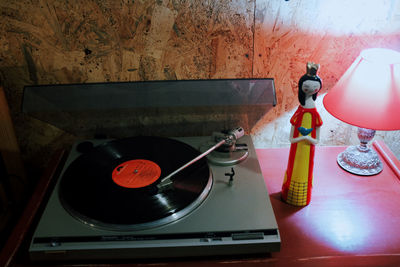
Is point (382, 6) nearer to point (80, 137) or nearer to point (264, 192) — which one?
point (264, 192)

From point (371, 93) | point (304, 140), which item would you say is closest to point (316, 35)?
point (371, 93)

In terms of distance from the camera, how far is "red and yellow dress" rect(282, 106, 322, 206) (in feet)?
3.37

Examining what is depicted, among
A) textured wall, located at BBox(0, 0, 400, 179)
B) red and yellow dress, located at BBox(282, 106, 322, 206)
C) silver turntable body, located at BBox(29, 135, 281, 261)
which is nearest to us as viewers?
silver turntable body, located at BBox(29, 135, 281, 261)

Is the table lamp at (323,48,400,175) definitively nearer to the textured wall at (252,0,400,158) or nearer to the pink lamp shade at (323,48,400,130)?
the pink lamp shade at (323,48,400,130)

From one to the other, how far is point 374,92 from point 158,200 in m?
0.69

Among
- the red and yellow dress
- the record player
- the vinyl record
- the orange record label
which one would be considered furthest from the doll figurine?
the orange record label

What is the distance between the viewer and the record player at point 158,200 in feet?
3.05

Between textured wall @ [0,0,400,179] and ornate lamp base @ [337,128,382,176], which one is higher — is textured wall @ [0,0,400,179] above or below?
above

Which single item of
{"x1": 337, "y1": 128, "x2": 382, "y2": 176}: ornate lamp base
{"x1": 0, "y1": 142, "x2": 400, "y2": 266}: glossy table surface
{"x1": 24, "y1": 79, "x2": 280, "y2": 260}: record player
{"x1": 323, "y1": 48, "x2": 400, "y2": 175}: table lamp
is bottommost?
{"x1": 0, "y1": 142, "x2": 400, "y2": 266}: glossy table surface

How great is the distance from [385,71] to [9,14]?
1182 millimetres

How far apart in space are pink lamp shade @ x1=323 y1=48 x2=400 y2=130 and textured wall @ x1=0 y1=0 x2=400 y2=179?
0.22 m

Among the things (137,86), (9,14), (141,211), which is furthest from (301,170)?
(9,14)

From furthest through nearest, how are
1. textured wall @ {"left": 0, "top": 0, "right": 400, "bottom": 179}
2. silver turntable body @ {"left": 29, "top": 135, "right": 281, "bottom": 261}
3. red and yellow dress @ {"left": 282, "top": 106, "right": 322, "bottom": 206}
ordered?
textured wall @ {"left": 0, "top": 0, "right": 400, "bottom": 179} → red and yellow dress @ {"left": 282, "top": 106, "right": 322, "bottom": 206} → silver turntable body @ {"left": 29, "top": 135, "right": 281, "bottom": 261}

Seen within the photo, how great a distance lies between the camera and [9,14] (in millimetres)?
1201
